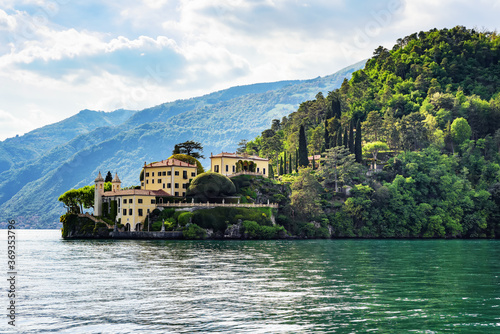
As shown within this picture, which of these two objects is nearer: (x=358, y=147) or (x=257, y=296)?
(x=257, y=296)

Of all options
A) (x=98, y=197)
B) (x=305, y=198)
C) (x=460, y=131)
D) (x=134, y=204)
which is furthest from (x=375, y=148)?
(x=98, y=197)

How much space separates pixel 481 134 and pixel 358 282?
122 metres

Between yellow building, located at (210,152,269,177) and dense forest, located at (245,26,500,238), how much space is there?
7045 millimetres

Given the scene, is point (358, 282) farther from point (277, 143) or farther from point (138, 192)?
point (277, 143)

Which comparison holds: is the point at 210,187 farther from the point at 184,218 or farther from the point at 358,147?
the point at 358,147

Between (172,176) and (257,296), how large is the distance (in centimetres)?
8531

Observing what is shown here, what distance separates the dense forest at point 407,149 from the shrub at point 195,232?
1683 cm

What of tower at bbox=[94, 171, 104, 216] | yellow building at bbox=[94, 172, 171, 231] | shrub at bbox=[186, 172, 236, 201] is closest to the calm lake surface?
shrub at bbox=[186, 172, 236, 201]

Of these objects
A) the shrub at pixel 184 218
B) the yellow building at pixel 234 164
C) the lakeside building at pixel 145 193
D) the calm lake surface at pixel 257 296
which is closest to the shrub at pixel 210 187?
the shrub at pixel 184 218

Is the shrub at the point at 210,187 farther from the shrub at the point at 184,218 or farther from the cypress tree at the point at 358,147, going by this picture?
the cypress tree at the point at 358,147

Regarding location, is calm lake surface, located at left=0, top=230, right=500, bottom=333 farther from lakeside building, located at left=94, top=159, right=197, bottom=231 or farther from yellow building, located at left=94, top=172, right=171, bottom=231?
lakeside building, located at left=94, top=159, right=197, bottom=231

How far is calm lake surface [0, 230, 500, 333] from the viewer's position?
27141mm

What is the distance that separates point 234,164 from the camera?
127938 mm

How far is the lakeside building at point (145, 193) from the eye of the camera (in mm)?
109562
